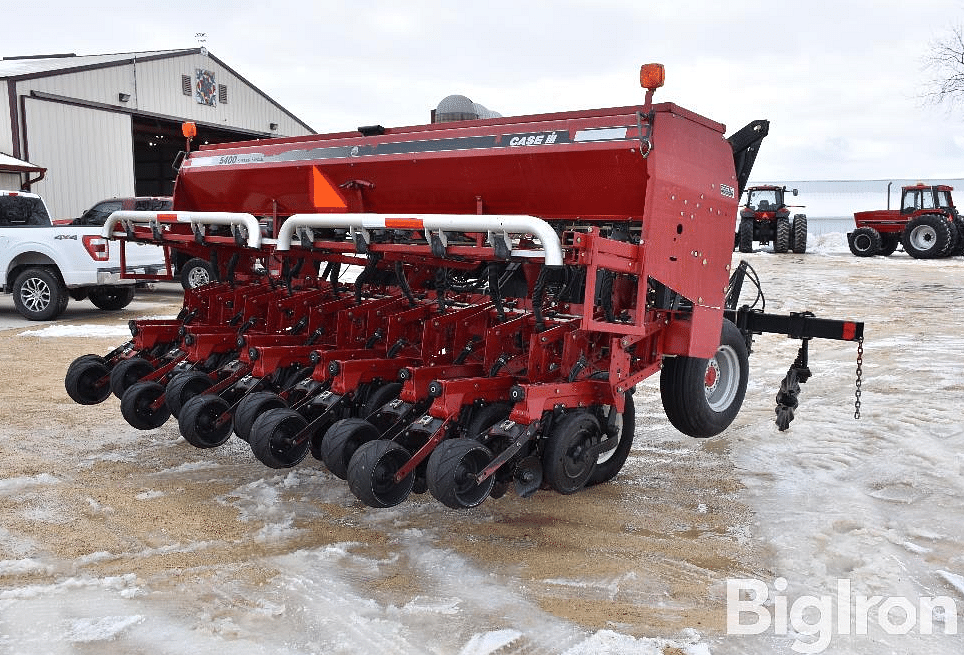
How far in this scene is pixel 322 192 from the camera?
5195mm

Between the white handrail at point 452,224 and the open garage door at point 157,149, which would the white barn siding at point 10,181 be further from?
the white handrail at point 452,224

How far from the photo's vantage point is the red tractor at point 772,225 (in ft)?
78.9

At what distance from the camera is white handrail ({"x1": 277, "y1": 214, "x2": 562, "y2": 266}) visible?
135 inches

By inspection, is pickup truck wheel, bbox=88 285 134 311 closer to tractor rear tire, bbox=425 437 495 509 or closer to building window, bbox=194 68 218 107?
building window, bbox=194 68 218 107

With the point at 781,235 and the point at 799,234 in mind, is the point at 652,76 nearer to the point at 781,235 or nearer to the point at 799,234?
the point at 781,235

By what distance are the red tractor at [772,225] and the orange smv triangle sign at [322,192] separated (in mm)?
20637

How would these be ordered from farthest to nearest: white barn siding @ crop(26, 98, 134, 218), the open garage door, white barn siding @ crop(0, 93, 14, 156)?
the open garage door < white barn siding @ crop(26, 98, 134, 218) < white barn siding @ crop(0, 93, 14, 156)

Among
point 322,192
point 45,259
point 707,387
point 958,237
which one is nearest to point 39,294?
point 45,259

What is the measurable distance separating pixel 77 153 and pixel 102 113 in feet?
3.73

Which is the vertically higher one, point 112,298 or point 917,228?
point 917,228

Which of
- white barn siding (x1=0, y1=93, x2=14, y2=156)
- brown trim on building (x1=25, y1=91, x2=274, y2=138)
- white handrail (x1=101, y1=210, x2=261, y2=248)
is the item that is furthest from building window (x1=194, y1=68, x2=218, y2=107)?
white handrail (x1=101, y1=210, x2=261, y2=248)

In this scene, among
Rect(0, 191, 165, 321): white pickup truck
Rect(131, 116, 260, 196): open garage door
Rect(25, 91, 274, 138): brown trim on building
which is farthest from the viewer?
Rect(131, 116, 260, 196): open garage door

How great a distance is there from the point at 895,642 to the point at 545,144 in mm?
2707

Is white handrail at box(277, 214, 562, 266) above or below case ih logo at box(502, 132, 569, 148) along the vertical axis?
below
